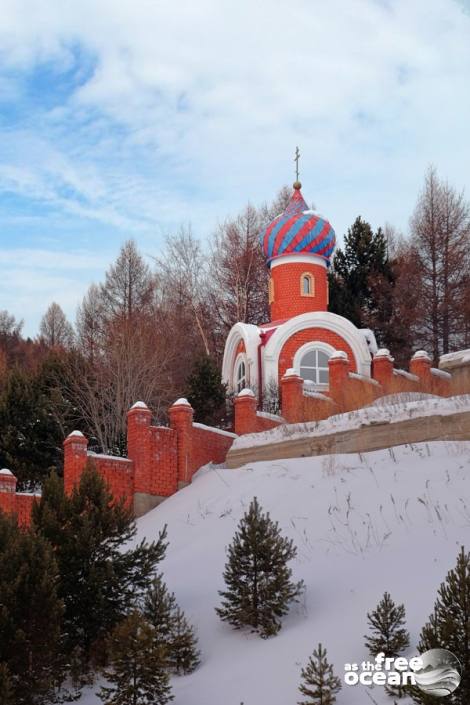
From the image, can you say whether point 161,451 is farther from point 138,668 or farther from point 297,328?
point 297,328

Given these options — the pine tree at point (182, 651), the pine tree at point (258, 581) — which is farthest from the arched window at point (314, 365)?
the pine tree at point (182, 651)

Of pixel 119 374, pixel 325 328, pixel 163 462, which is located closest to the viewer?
pixel 163 462

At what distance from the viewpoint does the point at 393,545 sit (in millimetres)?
12773

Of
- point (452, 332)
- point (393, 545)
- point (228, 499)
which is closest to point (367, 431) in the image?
point (228, 499)

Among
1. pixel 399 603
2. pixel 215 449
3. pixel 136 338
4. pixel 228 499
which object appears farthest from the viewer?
pixel 136 338

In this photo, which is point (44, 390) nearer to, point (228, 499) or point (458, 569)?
point (228, 499)

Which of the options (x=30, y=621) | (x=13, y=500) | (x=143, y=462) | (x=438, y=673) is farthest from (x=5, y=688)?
(x=143, y=462)

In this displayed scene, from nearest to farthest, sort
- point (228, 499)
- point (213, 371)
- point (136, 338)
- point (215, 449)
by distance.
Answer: point (228, 499), point (215, 449), point (213, 371), point (136, 338)

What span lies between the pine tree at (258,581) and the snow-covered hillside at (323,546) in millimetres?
184

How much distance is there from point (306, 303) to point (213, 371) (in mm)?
5566

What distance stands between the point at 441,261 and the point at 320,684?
80.2ft

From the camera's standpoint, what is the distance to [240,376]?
90.6 feet

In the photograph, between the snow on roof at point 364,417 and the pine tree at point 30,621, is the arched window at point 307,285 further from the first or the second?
the pine tree at point 30,621

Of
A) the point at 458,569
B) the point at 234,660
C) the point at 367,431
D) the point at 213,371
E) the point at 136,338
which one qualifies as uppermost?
Answer: the point at 136,338
